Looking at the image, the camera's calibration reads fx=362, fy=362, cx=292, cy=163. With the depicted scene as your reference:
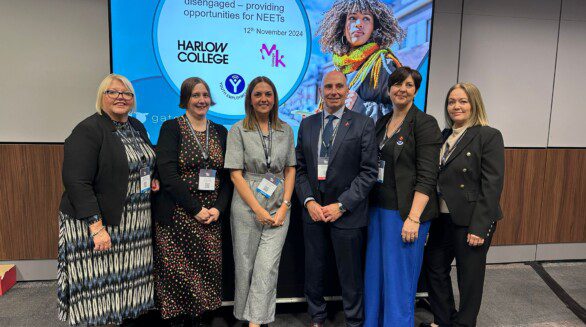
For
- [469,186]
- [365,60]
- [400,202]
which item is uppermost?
[365,60]

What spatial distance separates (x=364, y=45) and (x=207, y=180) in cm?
199

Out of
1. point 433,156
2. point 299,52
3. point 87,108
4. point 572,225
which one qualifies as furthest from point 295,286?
point 572,225

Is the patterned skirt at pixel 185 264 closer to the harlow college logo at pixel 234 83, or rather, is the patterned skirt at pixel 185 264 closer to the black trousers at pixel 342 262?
the black trousers at pixel 342 262

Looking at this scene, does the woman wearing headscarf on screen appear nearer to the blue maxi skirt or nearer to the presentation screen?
the presentation screen

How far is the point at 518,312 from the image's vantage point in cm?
285

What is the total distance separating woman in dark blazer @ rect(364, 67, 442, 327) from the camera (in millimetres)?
2100

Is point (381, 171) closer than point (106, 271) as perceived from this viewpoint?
No

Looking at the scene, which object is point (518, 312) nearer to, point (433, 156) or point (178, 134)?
point (433, 156)

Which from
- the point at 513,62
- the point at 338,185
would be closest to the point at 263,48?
the point at 338,185

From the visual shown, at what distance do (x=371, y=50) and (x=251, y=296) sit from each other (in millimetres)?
2330

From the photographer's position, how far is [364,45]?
3.28 m

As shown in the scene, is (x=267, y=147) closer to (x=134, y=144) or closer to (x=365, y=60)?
(x=134, y=144)

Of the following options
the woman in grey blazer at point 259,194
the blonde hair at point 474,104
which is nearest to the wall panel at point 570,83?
the blonde hair at point 474,104

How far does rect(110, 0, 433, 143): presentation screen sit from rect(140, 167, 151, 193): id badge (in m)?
1.12
